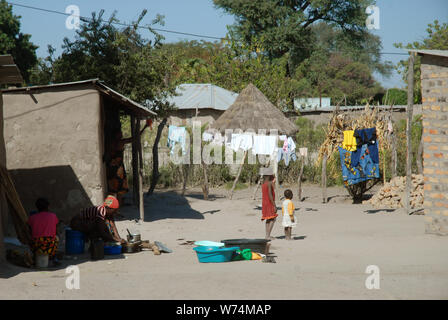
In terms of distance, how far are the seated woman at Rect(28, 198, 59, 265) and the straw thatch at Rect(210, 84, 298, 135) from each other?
8.37m

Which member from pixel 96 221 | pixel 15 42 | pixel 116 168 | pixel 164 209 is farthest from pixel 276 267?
pixel 15 42

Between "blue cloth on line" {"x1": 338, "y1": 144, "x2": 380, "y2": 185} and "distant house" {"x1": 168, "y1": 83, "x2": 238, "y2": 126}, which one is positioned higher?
"distant house" {"x1": 168, "y1": 83, "x2": 238, "y2": 126}

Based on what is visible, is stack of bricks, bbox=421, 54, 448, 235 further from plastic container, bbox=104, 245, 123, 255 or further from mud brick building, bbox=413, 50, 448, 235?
plastic container, bbox=104, 245, 123, 255

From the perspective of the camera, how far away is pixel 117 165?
1273 centimetres

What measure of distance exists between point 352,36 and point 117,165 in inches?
1113

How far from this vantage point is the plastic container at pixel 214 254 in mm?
8031

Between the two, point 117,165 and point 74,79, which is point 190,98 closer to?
point 74,79

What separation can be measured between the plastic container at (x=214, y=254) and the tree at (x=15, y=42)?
25.3m

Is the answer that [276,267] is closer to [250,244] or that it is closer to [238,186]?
[250,244]

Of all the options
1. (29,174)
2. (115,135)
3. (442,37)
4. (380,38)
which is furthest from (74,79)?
(380,38)

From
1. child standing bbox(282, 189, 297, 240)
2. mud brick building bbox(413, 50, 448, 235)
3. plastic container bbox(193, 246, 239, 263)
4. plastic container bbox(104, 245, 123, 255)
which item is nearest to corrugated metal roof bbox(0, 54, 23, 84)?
plastic container bbox(104, 245, 123, 255)

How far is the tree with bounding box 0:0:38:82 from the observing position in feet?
98.5

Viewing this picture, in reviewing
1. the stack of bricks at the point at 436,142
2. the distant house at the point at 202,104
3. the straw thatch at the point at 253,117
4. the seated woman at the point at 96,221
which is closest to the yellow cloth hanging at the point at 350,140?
the straw thatch at the point at 253,117

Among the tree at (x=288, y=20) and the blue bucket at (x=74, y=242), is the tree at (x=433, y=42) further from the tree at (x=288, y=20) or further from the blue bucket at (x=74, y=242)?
the blue bucket at (x=74, y=242)
